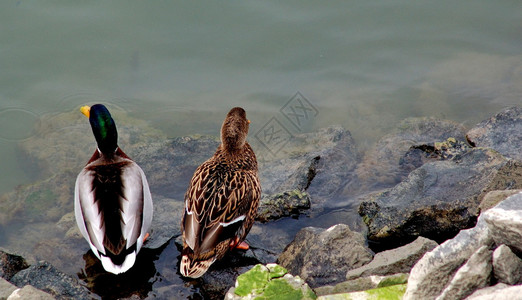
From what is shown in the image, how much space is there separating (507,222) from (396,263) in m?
1.29

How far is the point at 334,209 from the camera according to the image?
5.74 meters

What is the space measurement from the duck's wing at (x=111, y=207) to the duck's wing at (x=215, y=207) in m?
0.42

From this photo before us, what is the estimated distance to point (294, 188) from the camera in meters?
5.81

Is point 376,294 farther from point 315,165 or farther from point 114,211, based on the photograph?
point 315,165

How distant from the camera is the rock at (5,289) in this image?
3.84 m

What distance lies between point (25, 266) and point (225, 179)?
1.85 m

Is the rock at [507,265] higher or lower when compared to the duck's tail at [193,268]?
higher

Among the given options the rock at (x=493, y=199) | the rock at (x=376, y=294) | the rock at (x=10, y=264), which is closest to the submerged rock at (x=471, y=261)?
the rock at (x=376, y=294)

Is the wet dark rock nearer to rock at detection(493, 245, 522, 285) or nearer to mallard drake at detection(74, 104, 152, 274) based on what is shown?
mallard drake at detection(74, 104, 152, 274)

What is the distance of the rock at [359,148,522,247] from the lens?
4695 millimetres

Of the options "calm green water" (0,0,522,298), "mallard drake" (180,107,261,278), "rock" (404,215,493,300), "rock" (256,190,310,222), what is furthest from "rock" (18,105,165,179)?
"rock" (404,215,493,300)

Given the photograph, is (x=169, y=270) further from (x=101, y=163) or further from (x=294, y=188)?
(x=294, y=188)

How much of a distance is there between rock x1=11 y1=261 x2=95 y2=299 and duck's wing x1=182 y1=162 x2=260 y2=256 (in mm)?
924

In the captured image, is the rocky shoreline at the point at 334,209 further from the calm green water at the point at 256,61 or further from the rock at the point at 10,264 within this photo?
the calm green water at the point at 256,61
